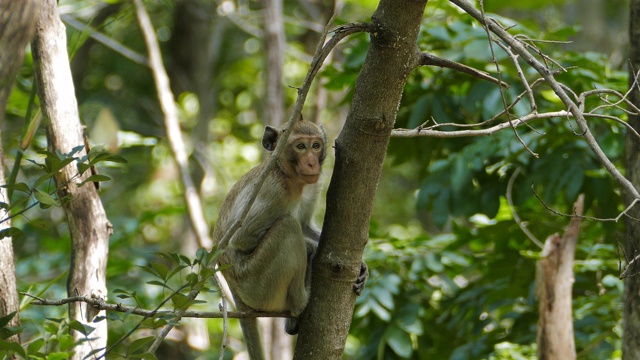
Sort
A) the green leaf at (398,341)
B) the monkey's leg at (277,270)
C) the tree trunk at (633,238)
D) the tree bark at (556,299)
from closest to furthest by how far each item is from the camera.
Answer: the monkey's leg at (277,270) → the tree trunk at (633,238) → the tree bark at (556,299) → the green leaf at (398,341)

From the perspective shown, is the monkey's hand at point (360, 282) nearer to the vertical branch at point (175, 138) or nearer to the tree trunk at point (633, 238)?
the tree trunk at point (633, 238)

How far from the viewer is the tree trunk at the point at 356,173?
337 centimetres

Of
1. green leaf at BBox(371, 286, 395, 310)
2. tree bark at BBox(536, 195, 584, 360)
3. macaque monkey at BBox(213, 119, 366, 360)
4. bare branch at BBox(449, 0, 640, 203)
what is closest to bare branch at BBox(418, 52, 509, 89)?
bare branch at BBox(449, 0, 640, 203)

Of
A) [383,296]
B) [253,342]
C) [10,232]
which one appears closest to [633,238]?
[383,296]

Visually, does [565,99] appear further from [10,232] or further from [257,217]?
[257,217]

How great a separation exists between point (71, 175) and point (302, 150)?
157cm

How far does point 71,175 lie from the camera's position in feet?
12.9

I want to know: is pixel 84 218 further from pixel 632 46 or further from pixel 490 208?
pixel 632 46

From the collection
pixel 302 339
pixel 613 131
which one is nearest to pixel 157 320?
pixel 302 339

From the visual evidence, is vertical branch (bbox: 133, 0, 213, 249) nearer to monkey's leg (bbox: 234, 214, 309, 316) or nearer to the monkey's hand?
monkey's leg (bbox: 234, 214, 309, 316)

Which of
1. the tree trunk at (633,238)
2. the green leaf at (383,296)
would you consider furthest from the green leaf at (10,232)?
the tree trunk at (633,238)

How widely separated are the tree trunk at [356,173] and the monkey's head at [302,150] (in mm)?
1192

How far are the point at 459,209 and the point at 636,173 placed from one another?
5.58 ft

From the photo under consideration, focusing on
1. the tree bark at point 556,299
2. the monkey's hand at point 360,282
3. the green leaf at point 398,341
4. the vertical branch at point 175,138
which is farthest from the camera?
the vertical branch at point 175,138
